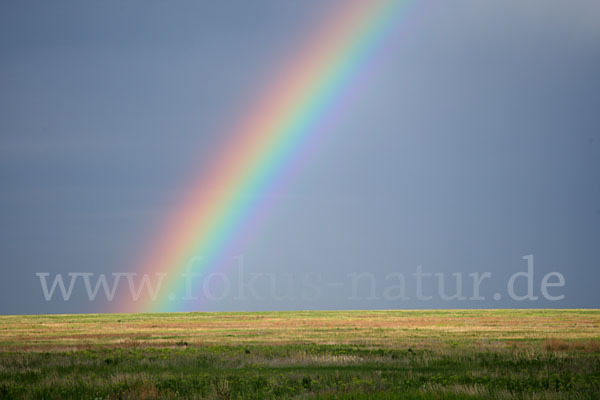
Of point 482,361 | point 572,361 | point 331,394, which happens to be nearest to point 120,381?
point 331,394

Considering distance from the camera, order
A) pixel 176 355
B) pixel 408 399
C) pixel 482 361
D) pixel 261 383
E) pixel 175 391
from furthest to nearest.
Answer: pixel 176 355 → pixel 482 361 → pixel 261 383 → pixel 175 391 → pixel 408 399

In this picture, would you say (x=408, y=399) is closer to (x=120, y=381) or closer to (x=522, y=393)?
(x=522, y=393)

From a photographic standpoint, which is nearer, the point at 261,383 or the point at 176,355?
the point at 261,383

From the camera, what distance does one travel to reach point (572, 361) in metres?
24.6

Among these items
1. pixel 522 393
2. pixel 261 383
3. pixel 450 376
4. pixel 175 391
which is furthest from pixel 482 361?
pixel 175 391

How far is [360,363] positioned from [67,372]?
446 inches

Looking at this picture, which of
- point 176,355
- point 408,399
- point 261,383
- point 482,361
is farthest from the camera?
point 176,355

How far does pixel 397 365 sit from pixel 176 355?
1071 centimetres

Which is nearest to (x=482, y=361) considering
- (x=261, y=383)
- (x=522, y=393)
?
(x=522, y=393)

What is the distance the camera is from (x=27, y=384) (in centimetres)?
1983

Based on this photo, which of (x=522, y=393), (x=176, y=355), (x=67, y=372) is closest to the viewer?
(x=522, y=393)

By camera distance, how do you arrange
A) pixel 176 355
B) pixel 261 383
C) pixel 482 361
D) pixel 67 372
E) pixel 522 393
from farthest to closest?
1. pixel 176 355
2. pixel 482 361
3. pixel 67 372
4. pixel 261 383
5. pixel 522 393

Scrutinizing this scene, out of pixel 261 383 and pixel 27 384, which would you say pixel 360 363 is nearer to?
pixel 261 383

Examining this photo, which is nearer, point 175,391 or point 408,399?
point 408,399
